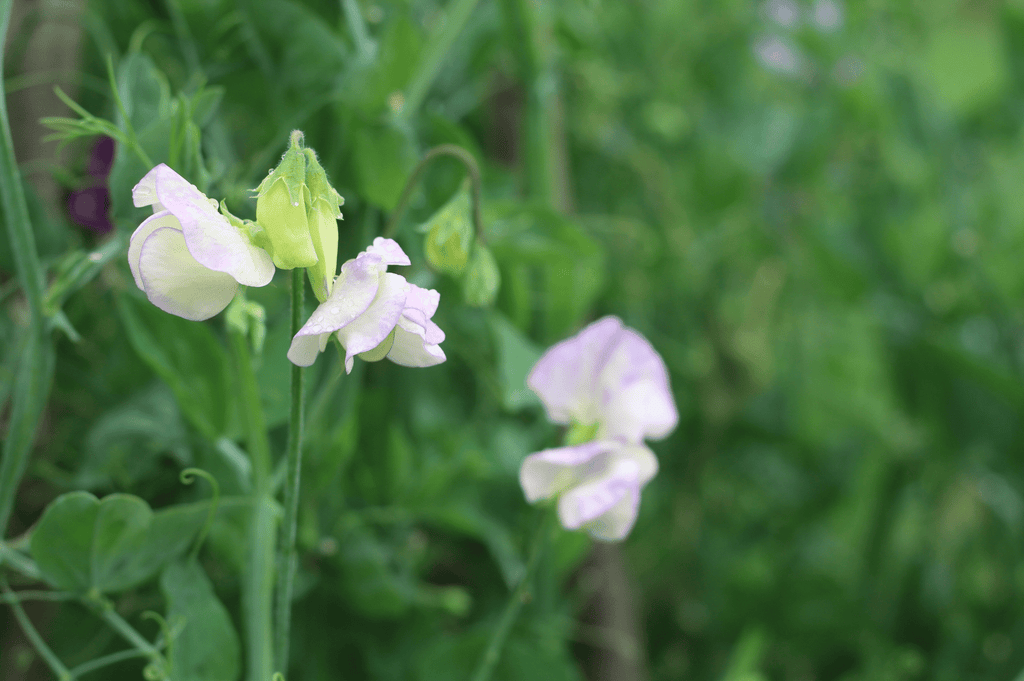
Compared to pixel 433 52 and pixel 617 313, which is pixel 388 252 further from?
pixel 617 313

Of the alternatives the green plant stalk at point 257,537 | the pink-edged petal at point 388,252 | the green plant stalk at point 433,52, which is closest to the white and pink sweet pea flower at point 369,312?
the pink-edged petal at point 388,252

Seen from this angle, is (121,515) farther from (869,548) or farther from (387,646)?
(869,548)

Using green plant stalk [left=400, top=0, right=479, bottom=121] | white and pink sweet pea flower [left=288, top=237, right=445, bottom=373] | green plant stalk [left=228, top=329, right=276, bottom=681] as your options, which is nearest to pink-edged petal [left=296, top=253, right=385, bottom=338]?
white and pink sweet pea flower [left=288, top=237, right=445, bottom=373]

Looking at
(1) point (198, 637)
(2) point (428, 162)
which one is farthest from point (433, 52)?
(1) point (198, 637)

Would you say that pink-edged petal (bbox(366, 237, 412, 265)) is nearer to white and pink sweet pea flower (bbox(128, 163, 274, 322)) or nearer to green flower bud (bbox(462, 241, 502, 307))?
white and pink sweet pea flower (bbox(128, 163, 274, 322))

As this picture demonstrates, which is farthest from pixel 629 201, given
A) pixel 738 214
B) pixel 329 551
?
pixel 329 551

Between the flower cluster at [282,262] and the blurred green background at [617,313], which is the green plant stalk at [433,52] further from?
the flower cluster at [282,262]
